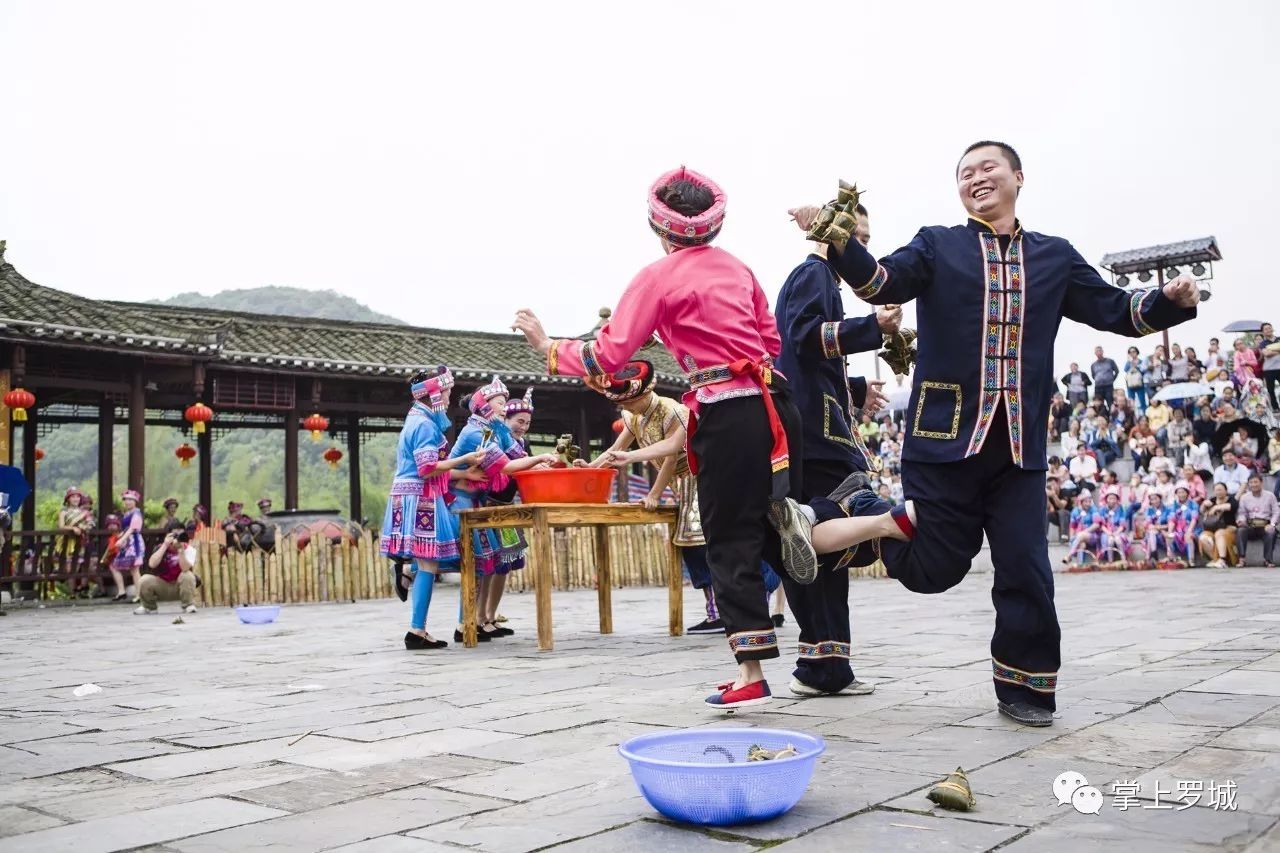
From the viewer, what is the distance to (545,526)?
5824 mm

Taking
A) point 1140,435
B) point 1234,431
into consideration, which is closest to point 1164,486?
point 1234,431

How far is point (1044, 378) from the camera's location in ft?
11.3

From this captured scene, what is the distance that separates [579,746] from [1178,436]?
58.3ft

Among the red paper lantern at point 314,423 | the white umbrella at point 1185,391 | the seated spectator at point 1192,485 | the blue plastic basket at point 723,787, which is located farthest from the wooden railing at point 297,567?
the blue plastic basket at point 723,787

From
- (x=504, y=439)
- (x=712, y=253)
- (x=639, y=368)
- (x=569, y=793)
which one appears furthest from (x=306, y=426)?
(x=569, y=793)

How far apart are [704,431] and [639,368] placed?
1697 mm

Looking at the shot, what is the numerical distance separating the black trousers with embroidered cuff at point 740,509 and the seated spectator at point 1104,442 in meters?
16.4

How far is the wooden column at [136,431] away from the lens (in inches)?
638

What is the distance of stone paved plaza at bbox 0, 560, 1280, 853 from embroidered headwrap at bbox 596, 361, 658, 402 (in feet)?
4.24

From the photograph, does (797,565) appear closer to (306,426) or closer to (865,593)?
(865,593)

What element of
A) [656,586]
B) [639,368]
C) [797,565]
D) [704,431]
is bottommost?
[656,586]

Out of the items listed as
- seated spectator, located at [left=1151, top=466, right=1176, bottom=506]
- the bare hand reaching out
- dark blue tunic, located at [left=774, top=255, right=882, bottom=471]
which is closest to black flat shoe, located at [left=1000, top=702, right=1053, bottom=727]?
dark blue tunic, located at [left=774, top=255, right=882, bottom=471]

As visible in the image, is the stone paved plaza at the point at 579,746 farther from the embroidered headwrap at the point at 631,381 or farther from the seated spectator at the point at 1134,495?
the seated spectator at the point at 1134,495

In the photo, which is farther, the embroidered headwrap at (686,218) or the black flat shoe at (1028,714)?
the embroidered headwrap at (686,218)
